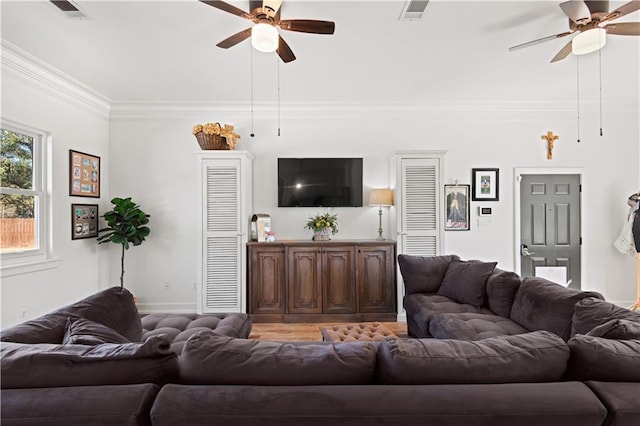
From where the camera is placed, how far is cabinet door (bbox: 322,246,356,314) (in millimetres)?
4297

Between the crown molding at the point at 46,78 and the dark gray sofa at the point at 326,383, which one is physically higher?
the crown molding at the point at 46,78

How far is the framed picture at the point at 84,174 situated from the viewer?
4.07m

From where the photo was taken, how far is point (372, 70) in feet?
11.7

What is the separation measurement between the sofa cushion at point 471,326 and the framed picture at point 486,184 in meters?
2.31

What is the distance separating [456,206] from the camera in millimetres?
4754

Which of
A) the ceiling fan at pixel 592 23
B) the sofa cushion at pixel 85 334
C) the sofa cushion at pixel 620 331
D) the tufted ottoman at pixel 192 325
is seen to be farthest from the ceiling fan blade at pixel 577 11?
the sofa cushion at pixel 85 334

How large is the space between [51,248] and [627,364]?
15.8ft

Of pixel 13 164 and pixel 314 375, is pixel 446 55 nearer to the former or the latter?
pixel 314 375

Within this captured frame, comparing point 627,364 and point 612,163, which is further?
point 612,163

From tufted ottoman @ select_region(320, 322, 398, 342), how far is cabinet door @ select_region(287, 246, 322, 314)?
142cm

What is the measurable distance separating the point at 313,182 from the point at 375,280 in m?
1.55

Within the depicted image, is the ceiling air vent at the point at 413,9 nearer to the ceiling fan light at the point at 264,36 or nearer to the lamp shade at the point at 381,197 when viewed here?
the ceiling fan light at the point at 264,36

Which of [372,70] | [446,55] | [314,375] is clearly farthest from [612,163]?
[314,375]

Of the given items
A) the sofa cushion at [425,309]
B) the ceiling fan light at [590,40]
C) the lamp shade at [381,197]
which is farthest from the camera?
the lamp shade at [381,197]
